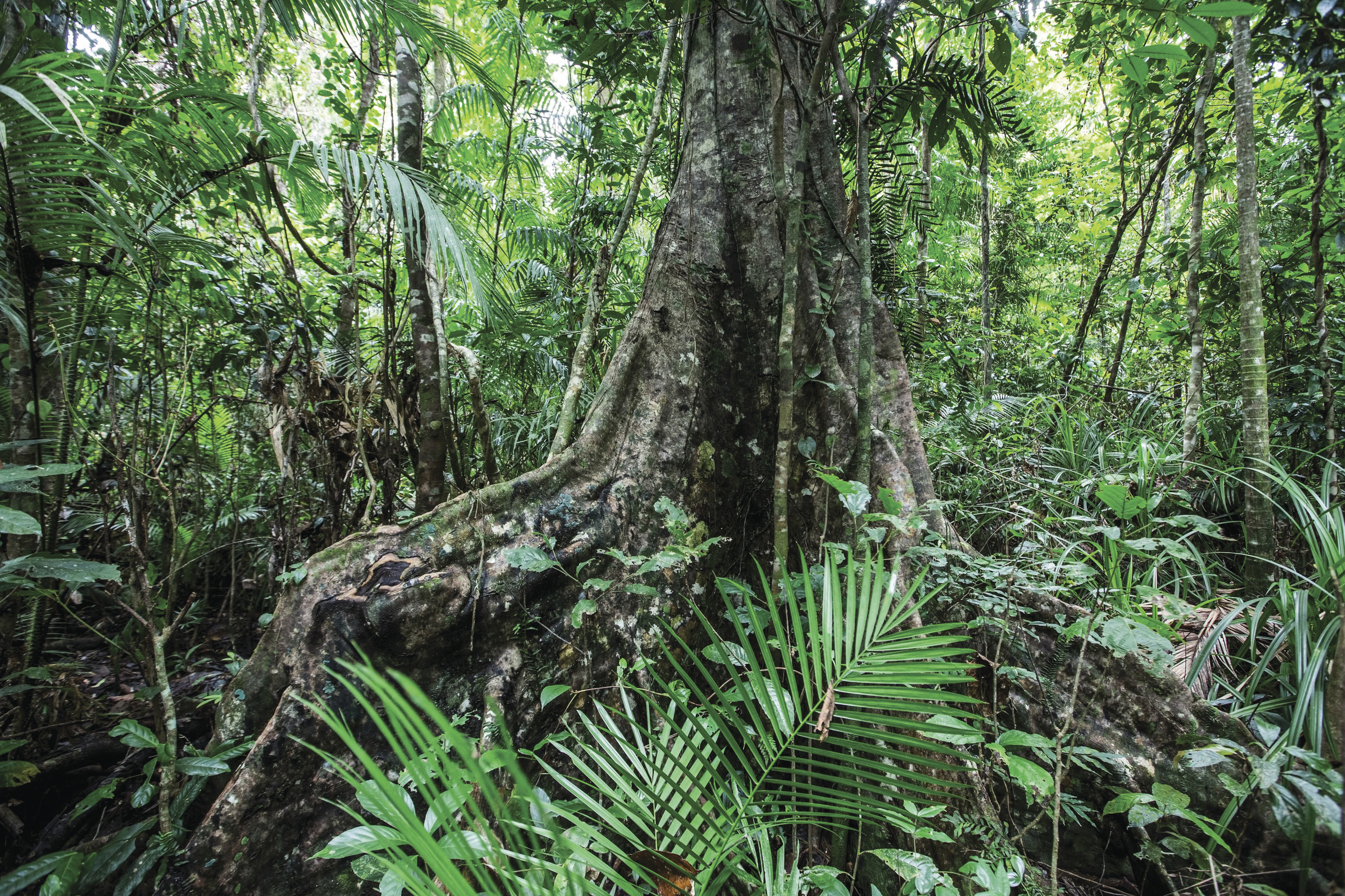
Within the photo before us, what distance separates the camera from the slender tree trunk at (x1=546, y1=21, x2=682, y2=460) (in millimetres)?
2059

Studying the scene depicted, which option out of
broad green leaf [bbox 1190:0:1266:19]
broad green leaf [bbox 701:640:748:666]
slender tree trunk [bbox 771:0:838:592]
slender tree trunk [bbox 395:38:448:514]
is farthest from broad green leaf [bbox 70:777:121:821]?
broad green leaf [bbox 1190:0:1266:19]

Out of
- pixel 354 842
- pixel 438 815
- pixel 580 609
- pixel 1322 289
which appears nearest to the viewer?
pixel 438 815

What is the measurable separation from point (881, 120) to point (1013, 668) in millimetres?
2211

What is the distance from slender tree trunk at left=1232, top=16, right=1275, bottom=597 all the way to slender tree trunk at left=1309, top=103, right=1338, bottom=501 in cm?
50

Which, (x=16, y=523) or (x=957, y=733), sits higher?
(x=16, y=523)

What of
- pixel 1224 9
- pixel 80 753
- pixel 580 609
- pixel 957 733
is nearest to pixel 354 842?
pixel 580 609

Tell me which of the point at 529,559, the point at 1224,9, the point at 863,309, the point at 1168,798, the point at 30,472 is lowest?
the point at 1168,798

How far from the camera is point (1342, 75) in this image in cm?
216

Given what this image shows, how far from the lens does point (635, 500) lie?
1.84 meters

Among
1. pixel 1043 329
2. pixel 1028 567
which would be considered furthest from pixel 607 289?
pixel 1043 329

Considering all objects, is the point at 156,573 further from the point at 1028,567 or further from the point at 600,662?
the point at 1028,567

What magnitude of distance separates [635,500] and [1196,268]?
337cm

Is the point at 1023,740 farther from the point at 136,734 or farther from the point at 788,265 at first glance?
the point at 136,734

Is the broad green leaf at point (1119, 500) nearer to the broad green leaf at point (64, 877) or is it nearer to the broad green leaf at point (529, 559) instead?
the broad green leaf at point (529, 559)
